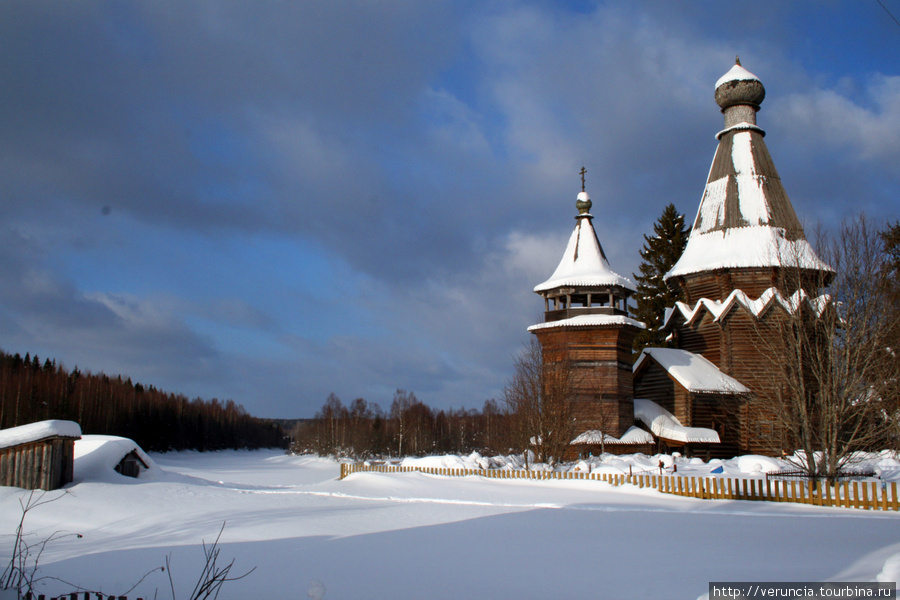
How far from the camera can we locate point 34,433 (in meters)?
16.9

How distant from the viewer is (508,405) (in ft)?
91.8

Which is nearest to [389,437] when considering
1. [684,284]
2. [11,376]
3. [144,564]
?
[11,376]

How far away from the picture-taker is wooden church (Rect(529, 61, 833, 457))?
94.2 ft

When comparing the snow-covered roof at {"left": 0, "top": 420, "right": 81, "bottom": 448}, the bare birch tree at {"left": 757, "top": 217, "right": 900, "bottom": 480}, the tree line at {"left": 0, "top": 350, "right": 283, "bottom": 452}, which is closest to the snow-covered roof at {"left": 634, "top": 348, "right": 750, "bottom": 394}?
the bare birch tree at {"left": 757, "top": 217, "right": 900, "bottom": 480}

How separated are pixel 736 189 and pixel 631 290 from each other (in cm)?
864

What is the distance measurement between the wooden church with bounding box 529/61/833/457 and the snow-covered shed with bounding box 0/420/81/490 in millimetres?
18525

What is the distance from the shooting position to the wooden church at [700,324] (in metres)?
28.7

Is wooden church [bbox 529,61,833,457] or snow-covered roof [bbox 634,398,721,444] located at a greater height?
wooden church [bbox 529,61,833,457]

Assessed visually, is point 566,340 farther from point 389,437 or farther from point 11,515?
point 389,437

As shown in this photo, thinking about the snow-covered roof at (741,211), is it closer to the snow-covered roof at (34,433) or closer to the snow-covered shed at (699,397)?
the snow-covered shed at (699,397)

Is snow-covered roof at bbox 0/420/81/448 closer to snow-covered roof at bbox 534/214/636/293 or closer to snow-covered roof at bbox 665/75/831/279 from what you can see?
snow-covered roof at bbox 534/214/636/293

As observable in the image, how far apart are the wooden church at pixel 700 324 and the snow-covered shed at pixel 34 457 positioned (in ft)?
60.8

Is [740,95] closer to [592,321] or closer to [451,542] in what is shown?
[592,321]

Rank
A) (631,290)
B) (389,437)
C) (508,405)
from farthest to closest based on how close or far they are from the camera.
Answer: (389,437) → (631,290) → (508,405)
